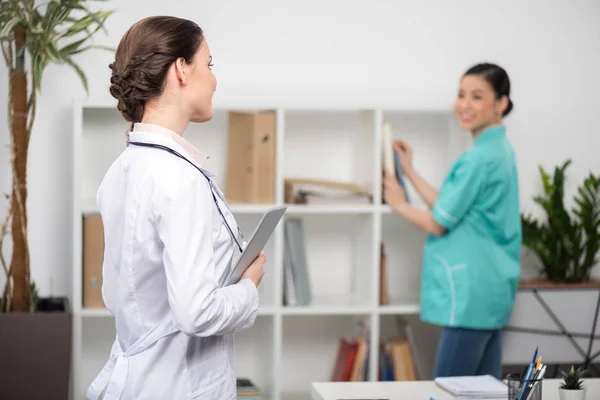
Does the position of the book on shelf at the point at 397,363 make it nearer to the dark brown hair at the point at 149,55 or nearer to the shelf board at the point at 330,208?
the shelf board at the point at 330,208

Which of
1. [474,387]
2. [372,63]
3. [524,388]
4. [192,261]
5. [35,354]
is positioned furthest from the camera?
[372,63]

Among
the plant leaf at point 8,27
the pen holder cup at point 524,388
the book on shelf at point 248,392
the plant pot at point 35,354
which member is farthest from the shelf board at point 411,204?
the pen holder cup at point 524,388

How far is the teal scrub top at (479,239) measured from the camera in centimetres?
313

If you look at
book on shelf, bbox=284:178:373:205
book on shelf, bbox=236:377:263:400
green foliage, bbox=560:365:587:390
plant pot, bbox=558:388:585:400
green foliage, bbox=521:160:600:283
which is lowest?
book on shelf, bbox=236:377:263:400

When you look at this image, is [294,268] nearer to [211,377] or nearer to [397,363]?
[397,363]

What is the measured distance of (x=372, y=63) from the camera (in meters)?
3.81

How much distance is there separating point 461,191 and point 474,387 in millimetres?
1170

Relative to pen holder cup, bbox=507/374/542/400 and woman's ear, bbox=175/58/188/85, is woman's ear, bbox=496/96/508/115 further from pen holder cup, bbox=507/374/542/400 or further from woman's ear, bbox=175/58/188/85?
woman's ear, bbox=175/58/188/85

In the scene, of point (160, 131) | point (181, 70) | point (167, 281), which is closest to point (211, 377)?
point (167, 281)

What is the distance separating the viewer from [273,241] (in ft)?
11.6

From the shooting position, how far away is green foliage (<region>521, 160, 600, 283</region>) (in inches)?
144

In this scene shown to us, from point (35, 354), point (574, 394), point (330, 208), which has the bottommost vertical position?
point (35, 354)

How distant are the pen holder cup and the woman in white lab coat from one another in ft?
2.02

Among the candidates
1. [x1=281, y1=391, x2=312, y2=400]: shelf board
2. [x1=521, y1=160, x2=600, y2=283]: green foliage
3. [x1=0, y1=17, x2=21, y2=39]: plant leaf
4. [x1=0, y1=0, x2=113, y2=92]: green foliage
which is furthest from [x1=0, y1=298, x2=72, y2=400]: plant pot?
[x1=521, y1=160, x2=600, y2=283]: green foliage
